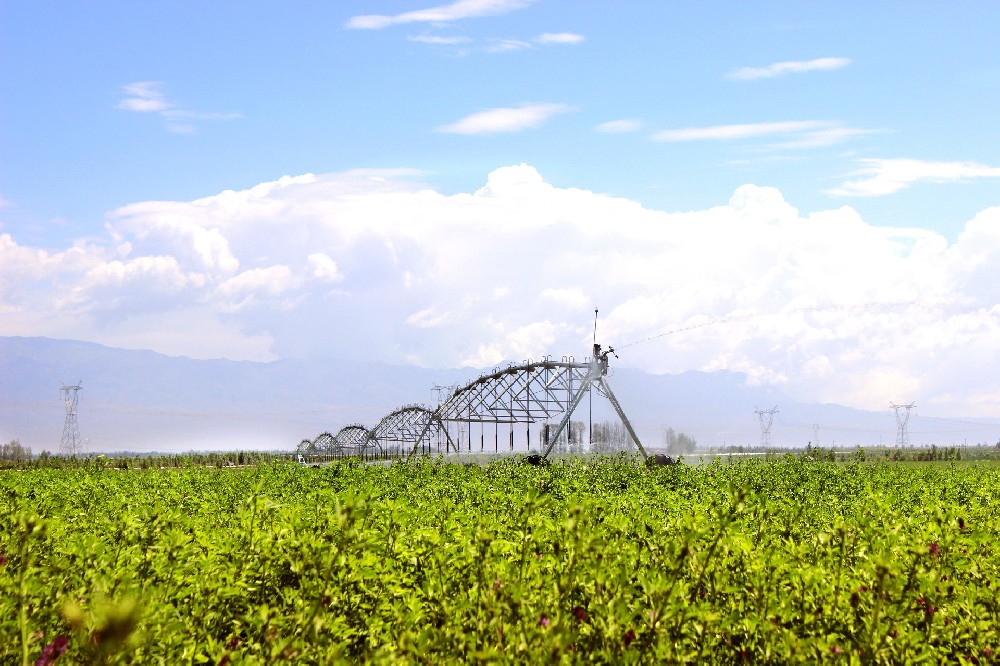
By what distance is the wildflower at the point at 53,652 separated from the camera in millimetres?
5461

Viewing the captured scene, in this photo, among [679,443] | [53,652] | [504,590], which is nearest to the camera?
[53,652]

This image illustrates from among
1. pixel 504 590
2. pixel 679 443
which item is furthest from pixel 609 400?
pixel 504 590

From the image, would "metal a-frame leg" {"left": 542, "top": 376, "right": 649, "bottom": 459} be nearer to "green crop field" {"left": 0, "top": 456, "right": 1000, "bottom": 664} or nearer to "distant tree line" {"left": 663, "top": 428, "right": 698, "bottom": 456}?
"distant tree line" {"left": 663, "top": 428, "right": 698, "bottom": 456}

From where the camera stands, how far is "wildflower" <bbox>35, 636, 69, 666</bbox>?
17.9ft

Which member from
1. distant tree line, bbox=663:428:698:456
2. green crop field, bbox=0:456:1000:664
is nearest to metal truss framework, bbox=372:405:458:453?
distant tree line, bbox=663:428:698:456

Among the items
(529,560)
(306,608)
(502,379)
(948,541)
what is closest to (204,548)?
(306,608)

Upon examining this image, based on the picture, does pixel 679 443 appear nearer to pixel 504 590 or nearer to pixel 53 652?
pixel 504 590

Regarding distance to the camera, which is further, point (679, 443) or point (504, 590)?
point (679, 443)

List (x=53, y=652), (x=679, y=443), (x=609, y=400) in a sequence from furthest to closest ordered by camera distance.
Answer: (x=679, y=443) < (x=609, y=400) < (x=53, y=652)

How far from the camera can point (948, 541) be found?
8602mm

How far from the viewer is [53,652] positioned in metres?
5.68

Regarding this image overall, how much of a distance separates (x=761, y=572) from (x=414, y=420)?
106506 mm

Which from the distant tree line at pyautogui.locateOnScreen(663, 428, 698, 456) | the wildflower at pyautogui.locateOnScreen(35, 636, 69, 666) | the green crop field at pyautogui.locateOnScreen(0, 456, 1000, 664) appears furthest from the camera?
the distant tree line at pyautogui.locateOnScreen(663, 428, 698, 456)

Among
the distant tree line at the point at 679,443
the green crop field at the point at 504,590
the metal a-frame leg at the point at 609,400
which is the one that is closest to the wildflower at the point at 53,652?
the green crop field at the point at 504,590
